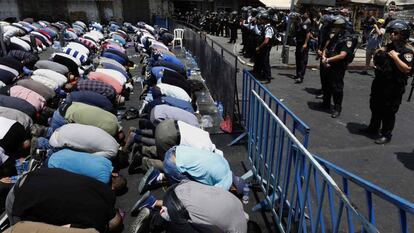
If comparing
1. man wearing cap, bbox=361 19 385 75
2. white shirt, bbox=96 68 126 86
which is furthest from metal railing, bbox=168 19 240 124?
man wearing cap, bbox=361 19 385 75

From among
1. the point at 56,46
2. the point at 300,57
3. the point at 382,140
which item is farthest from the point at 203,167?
the point at 56,46

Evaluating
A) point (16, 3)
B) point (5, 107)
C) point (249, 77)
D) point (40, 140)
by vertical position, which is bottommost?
point (40, 140)

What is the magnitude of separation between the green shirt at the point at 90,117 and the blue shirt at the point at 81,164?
1.16m

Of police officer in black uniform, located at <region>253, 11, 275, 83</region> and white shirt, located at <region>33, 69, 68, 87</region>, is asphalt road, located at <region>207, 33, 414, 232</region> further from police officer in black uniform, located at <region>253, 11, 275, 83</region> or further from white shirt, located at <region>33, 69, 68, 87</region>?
white shirt, located at <region>33, 69, 68, 87</region>

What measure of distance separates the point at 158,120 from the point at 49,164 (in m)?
1.83

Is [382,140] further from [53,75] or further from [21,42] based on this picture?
[21,42]

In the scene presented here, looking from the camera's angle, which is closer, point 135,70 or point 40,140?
point 40,140

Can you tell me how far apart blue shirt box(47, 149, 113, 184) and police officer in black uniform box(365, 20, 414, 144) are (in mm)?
4652

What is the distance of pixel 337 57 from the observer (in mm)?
6695

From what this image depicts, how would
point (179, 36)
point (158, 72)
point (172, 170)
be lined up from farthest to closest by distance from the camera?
1. point (179, 36)
2. point (158, 72)
3. point (172, 170)

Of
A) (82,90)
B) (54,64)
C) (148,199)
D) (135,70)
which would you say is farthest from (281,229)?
(135,70)

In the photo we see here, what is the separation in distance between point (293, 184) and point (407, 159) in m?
3.22

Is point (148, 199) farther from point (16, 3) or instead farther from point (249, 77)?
point (16, 3)

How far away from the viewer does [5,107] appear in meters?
5.59
